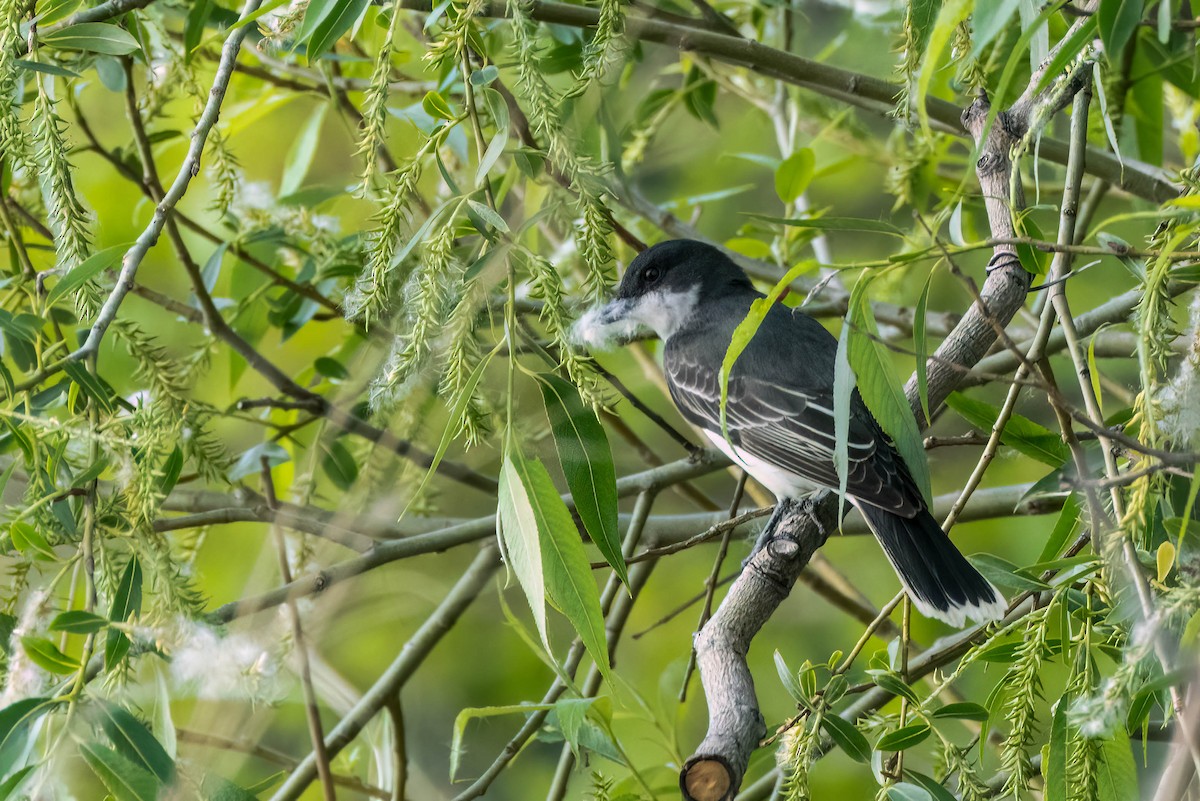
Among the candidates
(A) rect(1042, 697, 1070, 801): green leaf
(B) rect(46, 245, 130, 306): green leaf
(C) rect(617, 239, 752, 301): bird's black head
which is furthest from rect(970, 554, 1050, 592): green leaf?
(C) rect(617, 239, 752, 301): bird's black head

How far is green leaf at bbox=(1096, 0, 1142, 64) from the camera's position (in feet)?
4.47

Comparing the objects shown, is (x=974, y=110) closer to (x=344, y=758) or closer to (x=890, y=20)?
(x=890, y=20)

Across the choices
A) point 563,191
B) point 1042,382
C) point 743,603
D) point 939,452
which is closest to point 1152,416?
point 1042,382

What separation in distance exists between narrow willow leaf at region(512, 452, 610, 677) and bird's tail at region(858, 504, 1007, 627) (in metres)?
1.21

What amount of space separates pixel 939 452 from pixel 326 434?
2.87 metres

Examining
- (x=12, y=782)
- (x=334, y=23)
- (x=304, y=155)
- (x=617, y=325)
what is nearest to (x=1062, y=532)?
(x=334, y=23)

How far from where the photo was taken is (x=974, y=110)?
8.13 ft

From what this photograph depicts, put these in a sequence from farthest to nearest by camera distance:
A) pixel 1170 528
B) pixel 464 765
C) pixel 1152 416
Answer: pixel 464 765 < pixel 1170 528 < pixel 1152 416

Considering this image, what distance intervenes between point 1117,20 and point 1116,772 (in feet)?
3.43

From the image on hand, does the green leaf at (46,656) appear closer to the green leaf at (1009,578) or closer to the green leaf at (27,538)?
the green leaf at (27,538)

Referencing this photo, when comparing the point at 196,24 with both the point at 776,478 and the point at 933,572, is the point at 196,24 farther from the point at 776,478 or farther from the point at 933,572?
the point at 933,572

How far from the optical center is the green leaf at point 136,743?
5.09ft

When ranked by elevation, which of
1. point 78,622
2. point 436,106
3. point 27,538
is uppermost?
point 436,106

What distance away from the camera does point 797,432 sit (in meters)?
3.28
